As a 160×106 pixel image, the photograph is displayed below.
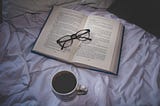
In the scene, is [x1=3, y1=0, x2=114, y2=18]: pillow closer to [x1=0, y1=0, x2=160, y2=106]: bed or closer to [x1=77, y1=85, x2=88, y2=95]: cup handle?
[x1=0, y1=0, x2=160, y2=106]: bed

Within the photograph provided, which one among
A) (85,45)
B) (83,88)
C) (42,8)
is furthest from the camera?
(42,8)

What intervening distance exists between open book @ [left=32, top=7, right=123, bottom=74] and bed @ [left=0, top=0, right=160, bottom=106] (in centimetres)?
3

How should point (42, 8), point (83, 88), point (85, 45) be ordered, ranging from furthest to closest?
point (42, 8) → point (85, 45) → point (83, 88)

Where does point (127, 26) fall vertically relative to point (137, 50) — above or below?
above

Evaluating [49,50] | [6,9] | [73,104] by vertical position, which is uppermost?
[6,9]

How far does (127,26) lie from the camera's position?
84 centimetres

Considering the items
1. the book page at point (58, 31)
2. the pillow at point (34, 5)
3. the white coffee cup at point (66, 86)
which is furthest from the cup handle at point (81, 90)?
the pillow at point (34, 5)

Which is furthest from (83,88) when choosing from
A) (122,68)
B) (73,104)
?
(122,68)

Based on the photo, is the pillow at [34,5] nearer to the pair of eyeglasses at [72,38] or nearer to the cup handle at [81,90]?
the pair of eyeglasses at [72,38]

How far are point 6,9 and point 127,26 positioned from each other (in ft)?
1.60

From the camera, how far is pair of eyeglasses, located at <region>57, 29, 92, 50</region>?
A: 0.75m

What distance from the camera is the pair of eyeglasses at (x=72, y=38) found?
75 cm

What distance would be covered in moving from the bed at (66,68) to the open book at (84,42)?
29 mm

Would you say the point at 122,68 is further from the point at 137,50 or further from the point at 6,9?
the point at 6,9
